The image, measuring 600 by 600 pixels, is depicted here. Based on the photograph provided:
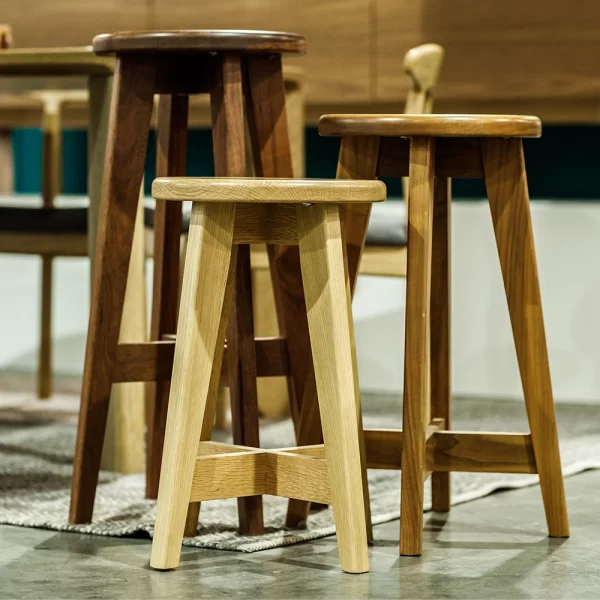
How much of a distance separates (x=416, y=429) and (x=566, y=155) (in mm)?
2102

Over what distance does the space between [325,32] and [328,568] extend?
7.58 feet

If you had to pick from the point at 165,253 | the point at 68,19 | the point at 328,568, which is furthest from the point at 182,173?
the point at 68,19

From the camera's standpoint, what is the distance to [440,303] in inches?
80.6

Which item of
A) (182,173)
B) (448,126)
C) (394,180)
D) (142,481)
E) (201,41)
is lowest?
(142,481)

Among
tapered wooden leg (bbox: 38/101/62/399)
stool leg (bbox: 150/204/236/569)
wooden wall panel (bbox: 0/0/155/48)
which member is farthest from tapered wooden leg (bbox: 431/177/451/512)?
wooden wall panel (bbox: 0/0/155/48)

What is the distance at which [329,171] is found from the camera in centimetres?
402

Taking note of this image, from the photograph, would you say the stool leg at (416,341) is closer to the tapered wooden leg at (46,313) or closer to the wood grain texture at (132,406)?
the wood grain texture at (132,406)

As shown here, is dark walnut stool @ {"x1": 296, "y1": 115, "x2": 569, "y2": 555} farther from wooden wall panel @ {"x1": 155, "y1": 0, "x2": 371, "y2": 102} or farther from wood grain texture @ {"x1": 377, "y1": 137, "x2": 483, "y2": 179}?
wooden wall panel @ {"x1": 155, "y1": 0, "x2": 371, "y2": 102}

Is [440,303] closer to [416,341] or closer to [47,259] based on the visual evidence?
[416,341]

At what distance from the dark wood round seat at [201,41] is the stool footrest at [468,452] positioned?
0.61 m

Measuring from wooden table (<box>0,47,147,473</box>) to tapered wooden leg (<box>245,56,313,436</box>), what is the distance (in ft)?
1.31

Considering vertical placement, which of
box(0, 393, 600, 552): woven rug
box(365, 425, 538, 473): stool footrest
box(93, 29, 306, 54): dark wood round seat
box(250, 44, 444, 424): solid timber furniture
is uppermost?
box(93, 29, 306, 54): dark wood round seat

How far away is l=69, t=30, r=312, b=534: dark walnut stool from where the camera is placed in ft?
6.34

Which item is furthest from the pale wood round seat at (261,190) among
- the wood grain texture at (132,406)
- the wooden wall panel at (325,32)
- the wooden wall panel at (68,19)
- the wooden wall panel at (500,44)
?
the wooden wall panel at (68,19)
